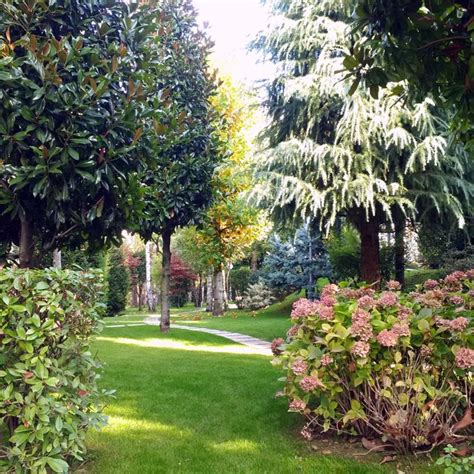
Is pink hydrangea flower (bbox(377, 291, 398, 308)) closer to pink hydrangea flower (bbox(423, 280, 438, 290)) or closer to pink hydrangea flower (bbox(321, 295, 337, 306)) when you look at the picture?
pink hydrangea flower (bbox(321, 295, 337, 306))

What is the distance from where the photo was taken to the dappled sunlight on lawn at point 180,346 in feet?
28.2

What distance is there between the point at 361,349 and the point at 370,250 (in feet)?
23.5

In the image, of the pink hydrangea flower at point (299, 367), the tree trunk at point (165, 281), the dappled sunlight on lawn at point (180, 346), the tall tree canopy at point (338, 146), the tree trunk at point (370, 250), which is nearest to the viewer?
the pink hydrangea flower at point (299, 367)

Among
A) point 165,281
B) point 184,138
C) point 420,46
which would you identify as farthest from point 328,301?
point 165,281

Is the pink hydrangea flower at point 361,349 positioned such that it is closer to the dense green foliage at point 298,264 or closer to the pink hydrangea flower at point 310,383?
the pink hydrangea flower at point 310,383

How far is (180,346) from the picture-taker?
9.13m

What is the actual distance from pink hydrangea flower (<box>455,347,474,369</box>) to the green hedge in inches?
93.6

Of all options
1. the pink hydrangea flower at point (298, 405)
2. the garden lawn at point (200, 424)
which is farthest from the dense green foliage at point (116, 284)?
the pink hydrangea flower at point (298, 405)

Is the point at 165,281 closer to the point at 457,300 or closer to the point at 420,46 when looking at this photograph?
the point at 457,300

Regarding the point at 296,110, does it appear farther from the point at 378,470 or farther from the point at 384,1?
the point at 378,470

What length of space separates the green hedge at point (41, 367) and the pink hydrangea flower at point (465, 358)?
93.6 inches

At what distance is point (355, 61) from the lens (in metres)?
2.71

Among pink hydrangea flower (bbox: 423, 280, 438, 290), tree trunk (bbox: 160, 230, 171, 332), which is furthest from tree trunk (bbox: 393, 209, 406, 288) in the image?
pink hydrangea flower (bbox: 423, 280, 438, 290)

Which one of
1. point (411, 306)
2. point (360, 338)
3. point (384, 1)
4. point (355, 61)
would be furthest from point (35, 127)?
point (411, 306)
